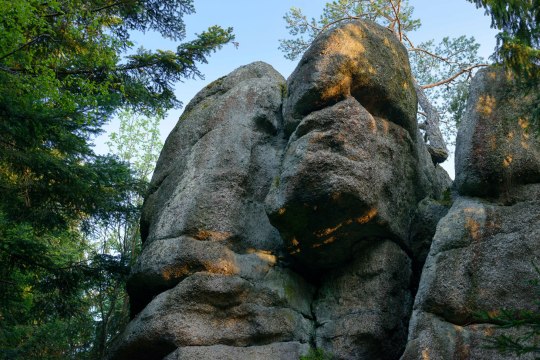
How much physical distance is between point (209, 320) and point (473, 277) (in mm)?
4192

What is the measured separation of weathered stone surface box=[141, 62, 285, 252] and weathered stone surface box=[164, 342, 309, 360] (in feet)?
6.39

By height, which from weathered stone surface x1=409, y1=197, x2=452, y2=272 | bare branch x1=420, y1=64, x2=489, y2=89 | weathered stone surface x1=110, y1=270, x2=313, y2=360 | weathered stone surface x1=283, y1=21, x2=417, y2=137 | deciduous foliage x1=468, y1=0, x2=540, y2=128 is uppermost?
bare branch x1=420, y1=64, x2=489, y2=89

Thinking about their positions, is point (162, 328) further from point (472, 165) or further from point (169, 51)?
point (169, 51)

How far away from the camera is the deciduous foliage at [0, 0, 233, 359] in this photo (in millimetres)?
9492

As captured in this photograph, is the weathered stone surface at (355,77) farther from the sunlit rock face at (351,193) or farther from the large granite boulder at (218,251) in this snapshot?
the large granite boulder at (218,251)

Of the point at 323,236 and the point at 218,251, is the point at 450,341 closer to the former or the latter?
the point at 323,236

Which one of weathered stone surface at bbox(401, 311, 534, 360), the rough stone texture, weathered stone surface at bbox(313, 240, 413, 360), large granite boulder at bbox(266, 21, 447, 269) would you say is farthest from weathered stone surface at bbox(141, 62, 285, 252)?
weathered stone surface at bbox(401, 311, 534, 360)

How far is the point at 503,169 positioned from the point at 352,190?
2.42 metres

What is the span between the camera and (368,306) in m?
9.48

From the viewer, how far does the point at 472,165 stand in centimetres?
908

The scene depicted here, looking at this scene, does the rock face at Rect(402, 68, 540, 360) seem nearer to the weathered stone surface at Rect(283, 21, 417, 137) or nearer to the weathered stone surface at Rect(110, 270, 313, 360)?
the weathered stone surface at Rect(283, 21, 417, 137)

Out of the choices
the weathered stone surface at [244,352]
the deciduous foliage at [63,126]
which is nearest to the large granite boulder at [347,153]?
the weathered stone surface at [244,352]

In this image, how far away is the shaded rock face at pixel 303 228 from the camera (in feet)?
30.0

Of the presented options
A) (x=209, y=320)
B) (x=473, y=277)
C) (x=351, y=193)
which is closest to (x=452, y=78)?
(x=351, y=193)
